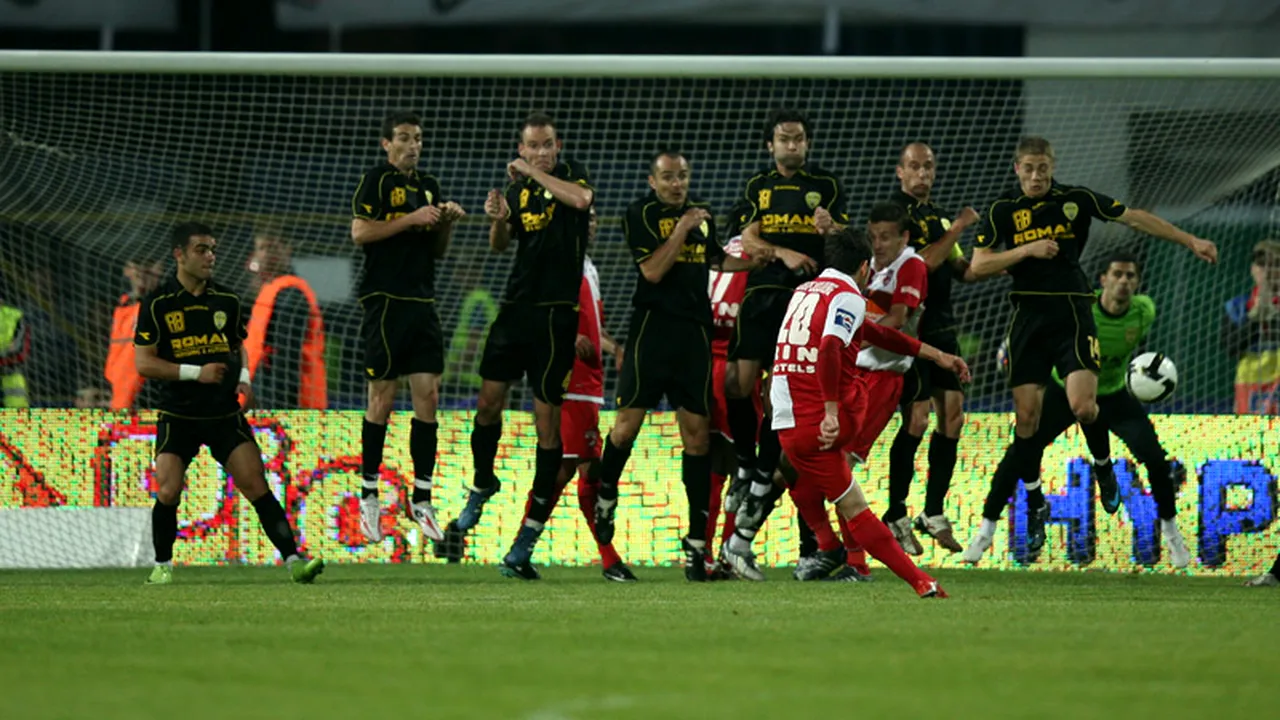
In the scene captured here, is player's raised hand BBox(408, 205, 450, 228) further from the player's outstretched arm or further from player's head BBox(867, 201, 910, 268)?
the player's outstretched arm

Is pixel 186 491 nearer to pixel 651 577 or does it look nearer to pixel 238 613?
pixel 651 577

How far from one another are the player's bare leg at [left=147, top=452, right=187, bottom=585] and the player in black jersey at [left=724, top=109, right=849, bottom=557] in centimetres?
340

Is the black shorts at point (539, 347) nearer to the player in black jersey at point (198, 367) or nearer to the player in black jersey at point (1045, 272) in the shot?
the player in black jersey at point (198, 367)

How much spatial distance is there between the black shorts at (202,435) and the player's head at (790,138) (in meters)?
3.68

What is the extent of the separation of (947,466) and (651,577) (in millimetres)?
2078

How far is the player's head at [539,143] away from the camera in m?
11.8

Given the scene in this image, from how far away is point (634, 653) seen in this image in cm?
691

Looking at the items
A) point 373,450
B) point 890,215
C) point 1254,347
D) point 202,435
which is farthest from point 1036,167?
point 202,435

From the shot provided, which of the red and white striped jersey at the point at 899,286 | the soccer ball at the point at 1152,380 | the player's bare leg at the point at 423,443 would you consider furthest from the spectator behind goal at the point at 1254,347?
the player's bare leg at the point at 423,443

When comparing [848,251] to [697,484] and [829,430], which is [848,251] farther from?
[697,484]

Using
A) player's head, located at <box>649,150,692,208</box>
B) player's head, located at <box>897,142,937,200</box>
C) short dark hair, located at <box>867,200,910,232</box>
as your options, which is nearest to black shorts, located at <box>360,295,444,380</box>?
player's head, located at <box>649,150,692,208</box>

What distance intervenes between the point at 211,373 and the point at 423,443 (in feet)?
4.83

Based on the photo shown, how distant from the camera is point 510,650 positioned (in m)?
6.98

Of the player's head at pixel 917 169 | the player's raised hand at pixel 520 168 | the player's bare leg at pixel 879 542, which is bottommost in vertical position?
the player's bare leg at pixel 879 542
